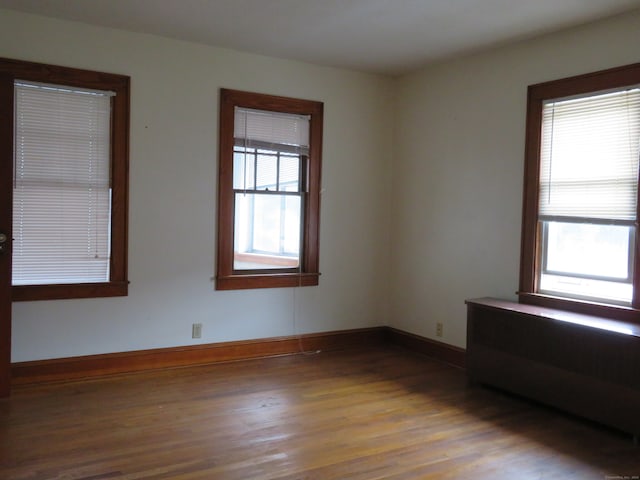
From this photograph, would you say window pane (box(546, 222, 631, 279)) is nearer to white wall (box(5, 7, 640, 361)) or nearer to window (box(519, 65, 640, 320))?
window (box(519, 65, 640, 320))

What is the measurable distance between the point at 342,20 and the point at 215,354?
9.01 ft

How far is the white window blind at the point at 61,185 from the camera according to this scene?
384 centimetres

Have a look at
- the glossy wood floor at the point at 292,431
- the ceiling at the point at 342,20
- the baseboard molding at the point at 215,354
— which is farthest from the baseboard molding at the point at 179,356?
the ceiling at the point at 342,20

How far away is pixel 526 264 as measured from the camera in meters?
4.11

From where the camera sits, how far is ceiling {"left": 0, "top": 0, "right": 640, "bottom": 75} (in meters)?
3.49

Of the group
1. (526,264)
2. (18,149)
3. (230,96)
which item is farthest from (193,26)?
(526,264)

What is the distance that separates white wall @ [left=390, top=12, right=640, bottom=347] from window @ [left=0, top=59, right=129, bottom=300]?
99.8 inches

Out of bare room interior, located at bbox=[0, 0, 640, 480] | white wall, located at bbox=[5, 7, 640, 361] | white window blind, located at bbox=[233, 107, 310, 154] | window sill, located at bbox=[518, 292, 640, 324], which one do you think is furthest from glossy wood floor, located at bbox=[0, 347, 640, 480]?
white window blind, located at bbox=[233, 107, 310, 154]

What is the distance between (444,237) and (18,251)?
3.32 m

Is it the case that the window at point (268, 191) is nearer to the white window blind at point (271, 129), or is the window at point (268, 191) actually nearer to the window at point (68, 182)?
the white window blind at point (271, 129)

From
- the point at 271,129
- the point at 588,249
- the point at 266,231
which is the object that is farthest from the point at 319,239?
the point at 588,249

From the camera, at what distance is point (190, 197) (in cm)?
445

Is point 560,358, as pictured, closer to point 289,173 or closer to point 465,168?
point 465,168

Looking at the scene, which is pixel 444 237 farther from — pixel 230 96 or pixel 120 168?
pixel 120 168
